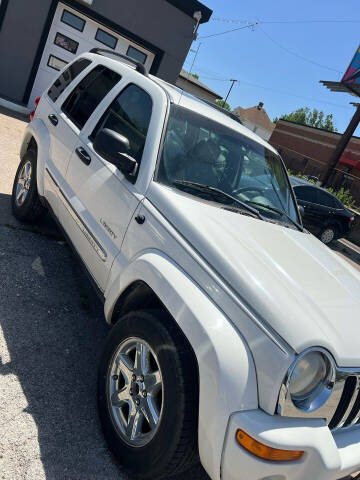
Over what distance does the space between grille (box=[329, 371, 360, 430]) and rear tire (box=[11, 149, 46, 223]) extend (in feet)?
11.5

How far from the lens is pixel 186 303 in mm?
2084

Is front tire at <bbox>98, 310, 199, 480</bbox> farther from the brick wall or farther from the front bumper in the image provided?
the brick wall

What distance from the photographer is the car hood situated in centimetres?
196

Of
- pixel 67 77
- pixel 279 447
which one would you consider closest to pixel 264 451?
pixel 279 447

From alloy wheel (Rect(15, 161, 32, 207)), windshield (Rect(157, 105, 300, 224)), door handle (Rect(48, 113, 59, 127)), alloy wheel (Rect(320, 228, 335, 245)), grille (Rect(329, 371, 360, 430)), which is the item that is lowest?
alloy wheel (Rect(320, 228, 335, 245))

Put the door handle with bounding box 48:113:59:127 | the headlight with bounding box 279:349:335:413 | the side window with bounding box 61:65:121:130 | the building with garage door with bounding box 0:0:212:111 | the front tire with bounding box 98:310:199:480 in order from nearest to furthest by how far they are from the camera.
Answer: the headlight with bounding box 279:349:335:413 < the front tire with bounding box 98:310:199:480 < the side window with bounding box 61:65:121:130 < the door handle with bounding box 48:113:59:127 < the building with garage door with bounding box 0:0:212:111

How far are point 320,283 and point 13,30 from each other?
429 inches

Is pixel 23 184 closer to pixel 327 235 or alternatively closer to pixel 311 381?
pixel 311 381

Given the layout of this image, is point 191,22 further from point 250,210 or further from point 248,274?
point 248,274

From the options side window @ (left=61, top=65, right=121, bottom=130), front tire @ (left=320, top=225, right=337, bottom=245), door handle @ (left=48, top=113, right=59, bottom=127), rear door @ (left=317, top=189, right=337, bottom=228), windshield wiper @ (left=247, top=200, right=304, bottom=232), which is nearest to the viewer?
windshield wiper @ (left=247, top=200, right=304, bottom=232)

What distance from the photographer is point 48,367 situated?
9.62 ft

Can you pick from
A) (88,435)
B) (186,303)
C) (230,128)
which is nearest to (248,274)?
(186,303)

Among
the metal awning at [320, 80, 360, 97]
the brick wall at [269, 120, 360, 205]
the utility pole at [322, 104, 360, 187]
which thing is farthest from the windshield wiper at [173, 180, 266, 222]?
the brick wall at [269, 120, 360, 205]

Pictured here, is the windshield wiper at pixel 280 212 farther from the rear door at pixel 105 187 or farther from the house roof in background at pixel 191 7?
the house roof in background at pixel 191 7
